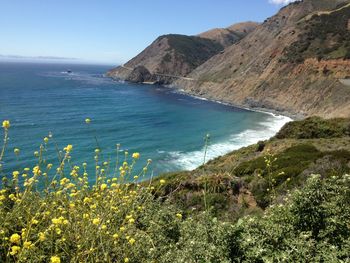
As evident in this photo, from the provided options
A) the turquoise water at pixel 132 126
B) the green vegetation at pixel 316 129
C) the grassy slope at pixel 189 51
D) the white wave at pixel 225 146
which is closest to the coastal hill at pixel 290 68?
the turquoise water at pixel 132 126

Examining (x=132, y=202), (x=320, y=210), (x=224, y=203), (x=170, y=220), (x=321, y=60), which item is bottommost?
(x=224, y=203)

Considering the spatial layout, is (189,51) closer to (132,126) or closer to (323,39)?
(323,39)

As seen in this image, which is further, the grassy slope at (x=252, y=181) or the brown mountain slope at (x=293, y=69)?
the brown mountain slope at (x=293, y=69)

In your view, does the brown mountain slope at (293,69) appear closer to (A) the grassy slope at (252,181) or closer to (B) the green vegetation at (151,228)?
(A) the grassy slope at (252,181)

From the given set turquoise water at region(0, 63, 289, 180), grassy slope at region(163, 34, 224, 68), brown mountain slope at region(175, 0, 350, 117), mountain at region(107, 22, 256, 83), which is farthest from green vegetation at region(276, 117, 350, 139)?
grassy slope at region(163, 34, 224, 68)

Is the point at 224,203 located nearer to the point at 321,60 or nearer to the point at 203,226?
the point at 203,226

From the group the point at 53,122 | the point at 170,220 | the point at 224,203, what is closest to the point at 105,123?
the point at 53,122

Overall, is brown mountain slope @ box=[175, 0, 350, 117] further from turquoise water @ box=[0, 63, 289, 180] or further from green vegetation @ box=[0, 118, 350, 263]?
green vegetation @ box=[0, 118, 350, 263]
